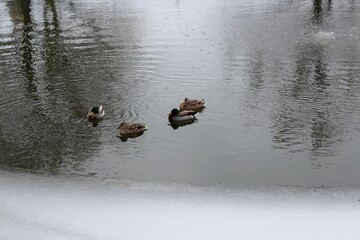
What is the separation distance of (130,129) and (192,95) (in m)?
2.34

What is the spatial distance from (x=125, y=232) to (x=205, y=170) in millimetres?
2029

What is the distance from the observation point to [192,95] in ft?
37.2

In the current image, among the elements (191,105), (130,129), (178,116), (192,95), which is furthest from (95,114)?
(192,95)

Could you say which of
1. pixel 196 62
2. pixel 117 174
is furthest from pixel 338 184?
pixel 196 62

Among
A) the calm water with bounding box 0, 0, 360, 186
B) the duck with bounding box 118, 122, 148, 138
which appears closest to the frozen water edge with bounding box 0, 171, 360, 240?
the calm water with bounding box 0, 0, 360, 186

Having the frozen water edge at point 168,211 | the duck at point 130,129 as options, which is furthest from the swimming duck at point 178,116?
the frozen water edge at point 168,211

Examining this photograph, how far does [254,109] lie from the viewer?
10500mm

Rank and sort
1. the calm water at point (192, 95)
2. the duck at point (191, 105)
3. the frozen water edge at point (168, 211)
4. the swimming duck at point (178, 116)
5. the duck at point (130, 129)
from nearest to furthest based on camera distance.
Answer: the frozen water edge at point (168, 211), the calm water at point (192, 95), the duck at point (130, 129), the swimming duck at point (178, 116), the duck at point (191, 105)

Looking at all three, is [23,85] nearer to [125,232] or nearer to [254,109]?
[254,109]

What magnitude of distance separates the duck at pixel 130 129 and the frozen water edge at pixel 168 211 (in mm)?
1575

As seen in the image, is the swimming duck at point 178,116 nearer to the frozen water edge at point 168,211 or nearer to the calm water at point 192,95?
the calm water at point 192,95

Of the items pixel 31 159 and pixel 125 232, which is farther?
pixel 31 159

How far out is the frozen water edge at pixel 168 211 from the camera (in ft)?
21.7

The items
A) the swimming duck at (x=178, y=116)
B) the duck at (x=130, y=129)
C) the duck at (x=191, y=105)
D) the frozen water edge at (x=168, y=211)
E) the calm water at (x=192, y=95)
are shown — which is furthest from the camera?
the duck at (x=191, y=105)
